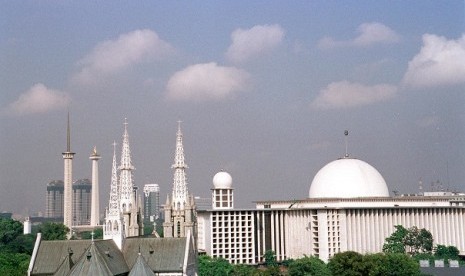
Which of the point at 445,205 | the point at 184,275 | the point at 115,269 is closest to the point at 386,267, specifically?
the point at 184,275

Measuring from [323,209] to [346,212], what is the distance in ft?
13.8

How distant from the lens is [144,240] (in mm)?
77250

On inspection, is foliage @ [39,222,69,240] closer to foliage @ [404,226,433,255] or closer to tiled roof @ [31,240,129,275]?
foliage @ [404,226,433,255]

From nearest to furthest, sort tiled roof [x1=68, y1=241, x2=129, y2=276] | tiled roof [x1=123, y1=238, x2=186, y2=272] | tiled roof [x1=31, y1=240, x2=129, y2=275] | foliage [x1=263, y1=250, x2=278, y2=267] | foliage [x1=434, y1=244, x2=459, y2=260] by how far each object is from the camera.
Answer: tiled roof [x1=68, y1=241, x2=129, y2=276] < tiled roof [x1=31, y1=240, x2=129, y2=275] < tiled roof [x1=123, y1=238, x2=186, y2=272] < foliage [x1=434, y1=244, x2=459, y2=260] < foliage [x1=263, y1=250, x2=278, y2=267]

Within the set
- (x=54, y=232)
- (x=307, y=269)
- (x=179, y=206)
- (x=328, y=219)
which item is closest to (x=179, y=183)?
(x=179, y=206)

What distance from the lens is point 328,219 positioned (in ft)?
423

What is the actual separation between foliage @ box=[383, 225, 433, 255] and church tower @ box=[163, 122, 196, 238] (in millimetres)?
41105

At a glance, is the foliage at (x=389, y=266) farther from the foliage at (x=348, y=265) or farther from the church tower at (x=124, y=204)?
the church tower at (x=124, y=204)

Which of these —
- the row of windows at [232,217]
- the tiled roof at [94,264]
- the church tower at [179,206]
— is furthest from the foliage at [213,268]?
the tiled roof at [94,264]

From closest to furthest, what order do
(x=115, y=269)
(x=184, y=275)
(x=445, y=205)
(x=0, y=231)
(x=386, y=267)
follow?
1. (x=115, y=269)
2. (x=184, y=275)
3. (x=386, y=267)
4. (x=445, y=205)
5. (x=0, y=231)

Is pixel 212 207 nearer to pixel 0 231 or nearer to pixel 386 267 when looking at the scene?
pixel 386 267

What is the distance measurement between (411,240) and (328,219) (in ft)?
47.1

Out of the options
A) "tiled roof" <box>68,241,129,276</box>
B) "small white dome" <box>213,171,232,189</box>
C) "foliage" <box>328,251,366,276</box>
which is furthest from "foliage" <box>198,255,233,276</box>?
"tiled roof" <box>68,241,129,276</box>

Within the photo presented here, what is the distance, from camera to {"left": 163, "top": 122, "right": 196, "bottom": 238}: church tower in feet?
316
